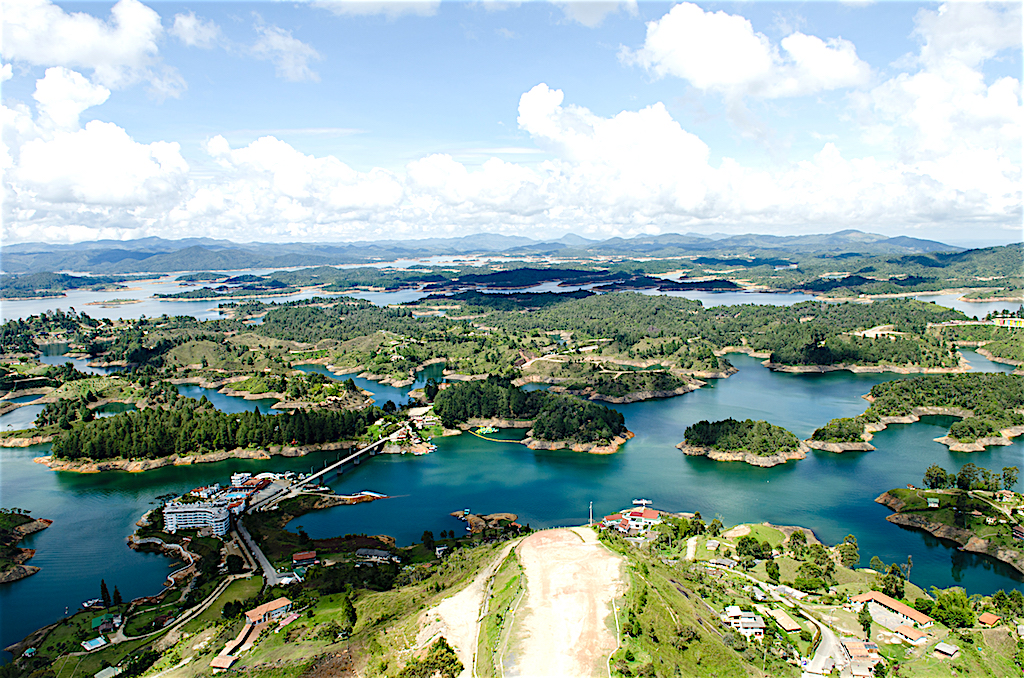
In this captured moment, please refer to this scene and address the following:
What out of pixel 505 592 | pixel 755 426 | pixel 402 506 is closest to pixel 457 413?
pixel 402 506

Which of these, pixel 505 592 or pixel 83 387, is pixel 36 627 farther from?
pixel 83 387

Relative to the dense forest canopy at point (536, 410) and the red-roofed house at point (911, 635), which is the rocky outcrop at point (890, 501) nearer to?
the red-roofed house at point (911, 635)

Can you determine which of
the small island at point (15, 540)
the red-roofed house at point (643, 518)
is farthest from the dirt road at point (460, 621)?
the small island at point (15, 540)

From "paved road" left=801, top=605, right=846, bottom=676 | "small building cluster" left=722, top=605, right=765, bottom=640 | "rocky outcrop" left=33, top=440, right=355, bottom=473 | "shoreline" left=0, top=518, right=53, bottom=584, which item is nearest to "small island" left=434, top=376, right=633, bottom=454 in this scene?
"rocky outcrop" left=33, top=440, right=355, bottom=473

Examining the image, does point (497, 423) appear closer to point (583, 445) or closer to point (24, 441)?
point (583, 445)

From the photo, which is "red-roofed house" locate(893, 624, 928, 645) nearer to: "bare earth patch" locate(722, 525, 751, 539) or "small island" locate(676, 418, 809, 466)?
"bare earth patch" locate(722, 525, 751, 539)

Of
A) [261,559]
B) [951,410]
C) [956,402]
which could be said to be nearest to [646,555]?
[261,559]

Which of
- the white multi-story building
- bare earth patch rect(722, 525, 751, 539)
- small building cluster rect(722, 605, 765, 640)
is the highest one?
small building cluster rect(722, 605, 765, 640)
